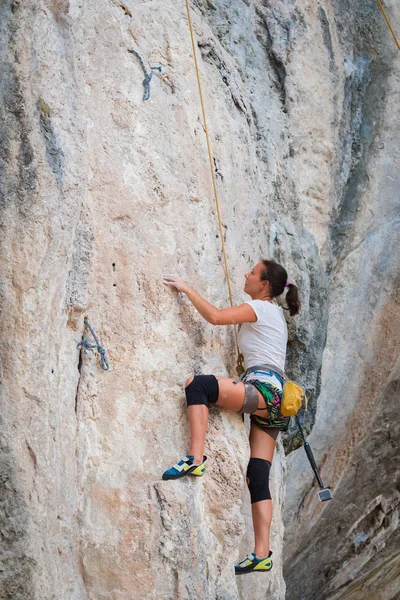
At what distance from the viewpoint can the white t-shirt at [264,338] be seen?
16.6ft

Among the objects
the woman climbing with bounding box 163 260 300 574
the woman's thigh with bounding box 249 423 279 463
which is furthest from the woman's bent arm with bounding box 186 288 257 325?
the woman's thigh with bounding box 249 423 279 463

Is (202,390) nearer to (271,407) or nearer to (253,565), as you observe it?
(271,407)

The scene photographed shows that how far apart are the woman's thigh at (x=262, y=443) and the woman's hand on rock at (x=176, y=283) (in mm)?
894

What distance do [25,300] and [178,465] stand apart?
110 cm

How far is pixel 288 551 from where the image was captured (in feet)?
23.8

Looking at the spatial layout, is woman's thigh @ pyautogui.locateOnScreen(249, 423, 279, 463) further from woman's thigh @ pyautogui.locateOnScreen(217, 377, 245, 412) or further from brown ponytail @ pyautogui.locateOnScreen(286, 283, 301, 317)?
brown ponytail @ pyautogui.locateOnScreen(286, 283, 301, 317)

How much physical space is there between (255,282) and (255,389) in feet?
2.02

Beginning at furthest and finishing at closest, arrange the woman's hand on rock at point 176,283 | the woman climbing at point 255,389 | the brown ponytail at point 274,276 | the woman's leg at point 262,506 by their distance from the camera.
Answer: the brown ponytail at point 274,276, the woman's leg at point 262,506, the woman's hand on rock at point 176,283, the woman climbing at point 255,389

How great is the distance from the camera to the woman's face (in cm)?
517

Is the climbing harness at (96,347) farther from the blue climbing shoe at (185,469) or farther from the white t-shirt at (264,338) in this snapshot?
the white t-shirt at (264,338)

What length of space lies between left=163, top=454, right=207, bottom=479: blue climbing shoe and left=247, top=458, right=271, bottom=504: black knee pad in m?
0.49

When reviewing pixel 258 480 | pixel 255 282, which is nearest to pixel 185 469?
pixel 258 480

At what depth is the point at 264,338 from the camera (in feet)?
16.8

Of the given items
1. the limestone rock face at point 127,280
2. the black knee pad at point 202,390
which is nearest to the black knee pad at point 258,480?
the limestone rock face at point 127,280
